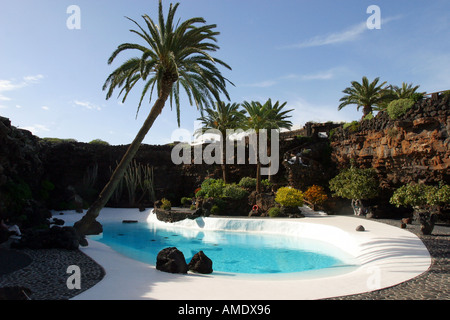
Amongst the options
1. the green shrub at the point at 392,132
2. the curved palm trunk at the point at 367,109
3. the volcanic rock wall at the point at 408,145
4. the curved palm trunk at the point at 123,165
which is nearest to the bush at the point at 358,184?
the volcanic rock wall at the point at 408,145

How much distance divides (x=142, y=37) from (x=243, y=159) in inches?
742

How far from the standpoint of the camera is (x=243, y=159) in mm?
31719

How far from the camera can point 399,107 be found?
18328 millimetres

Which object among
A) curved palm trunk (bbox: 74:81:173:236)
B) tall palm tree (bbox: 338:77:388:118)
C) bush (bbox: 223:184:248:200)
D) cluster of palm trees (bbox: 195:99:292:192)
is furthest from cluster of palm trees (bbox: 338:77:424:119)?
curved palm trunk (bbox: 74:81:173:236)

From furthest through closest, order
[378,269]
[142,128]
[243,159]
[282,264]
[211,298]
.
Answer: [243,159] → [142,128] → [282,264] → [378,269] → [211,298]

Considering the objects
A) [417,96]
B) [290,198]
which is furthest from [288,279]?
[417,96]

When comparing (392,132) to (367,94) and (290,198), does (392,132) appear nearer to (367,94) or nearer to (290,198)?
(290,198)

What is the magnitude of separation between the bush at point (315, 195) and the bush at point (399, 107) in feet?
23.3

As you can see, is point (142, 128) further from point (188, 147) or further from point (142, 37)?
point (188, 147)

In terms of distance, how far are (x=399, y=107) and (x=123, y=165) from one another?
15.2 m

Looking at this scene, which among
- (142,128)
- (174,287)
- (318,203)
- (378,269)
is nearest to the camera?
(174,287)

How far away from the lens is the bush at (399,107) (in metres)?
17.9
